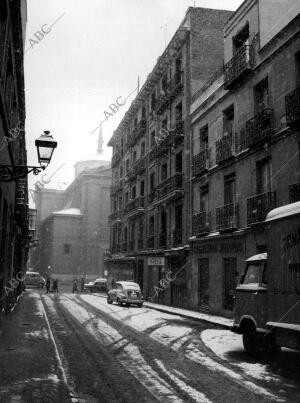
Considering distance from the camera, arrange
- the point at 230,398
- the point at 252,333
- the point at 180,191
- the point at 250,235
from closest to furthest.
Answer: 1. the point at 230,398
2. the point at 252,333
3. the point at 250,235
4. the point at 180,191

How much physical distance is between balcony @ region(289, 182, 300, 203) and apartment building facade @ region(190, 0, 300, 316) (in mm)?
42

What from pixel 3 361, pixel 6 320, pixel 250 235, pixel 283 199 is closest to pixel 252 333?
pixel 3 361

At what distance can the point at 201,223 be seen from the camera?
74.0ft

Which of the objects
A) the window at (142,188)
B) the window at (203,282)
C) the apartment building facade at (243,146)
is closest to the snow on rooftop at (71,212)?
the window at (142,188)

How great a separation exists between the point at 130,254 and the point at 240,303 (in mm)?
26316

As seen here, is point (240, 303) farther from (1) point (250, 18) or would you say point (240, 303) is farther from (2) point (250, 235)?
(1) point (250, 18)

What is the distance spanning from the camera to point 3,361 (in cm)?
861

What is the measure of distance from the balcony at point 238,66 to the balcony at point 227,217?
18.5ft

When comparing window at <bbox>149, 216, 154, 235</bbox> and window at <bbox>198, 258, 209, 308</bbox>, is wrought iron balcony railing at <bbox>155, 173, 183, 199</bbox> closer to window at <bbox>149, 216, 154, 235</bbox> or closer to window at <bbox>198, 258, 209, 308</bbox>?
window at <bbox>149, 216, 154, 235</bbox>

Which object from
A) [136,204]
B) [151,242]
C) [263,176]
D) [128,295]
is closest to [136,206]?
[136,204]

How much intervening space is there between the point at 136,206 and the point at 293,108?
21.2m

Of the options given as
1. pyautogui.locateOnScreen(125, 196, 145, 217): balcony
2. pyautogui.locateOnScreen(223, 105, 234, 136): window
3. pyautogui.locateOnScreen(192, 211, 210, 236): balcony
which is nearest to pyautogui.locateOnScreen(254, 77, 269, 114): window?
pyautogui.locateOnScreen(223, 105, 234, 136): window

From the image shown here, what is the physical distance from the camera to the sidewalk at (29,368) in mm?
6223

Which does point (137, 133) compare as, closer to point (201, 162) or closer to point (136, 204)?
point (136, 204)
